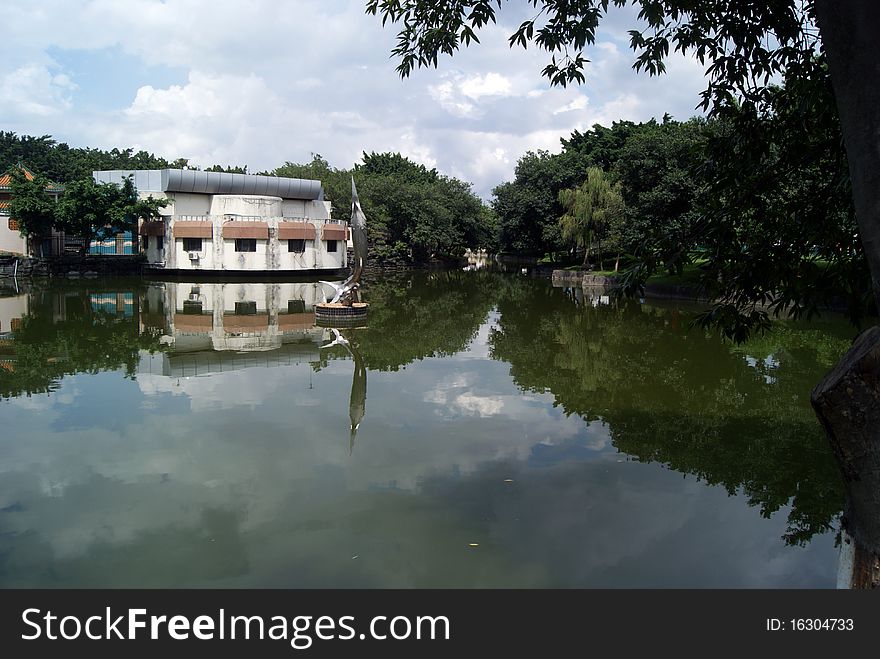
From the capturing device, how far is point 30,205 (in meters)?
35.2

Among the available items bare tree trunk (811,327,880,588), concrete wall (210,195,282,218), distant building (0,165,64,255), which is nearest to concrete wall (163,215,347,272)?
concrete wall (210,195,282,218)

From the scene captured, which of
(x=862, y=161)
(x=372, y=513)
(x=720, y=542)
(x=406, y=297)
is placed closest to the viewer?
(x=862, y=161)

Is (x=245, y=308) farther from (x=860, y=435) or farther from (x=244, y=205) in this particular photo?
(x=860, y=435)

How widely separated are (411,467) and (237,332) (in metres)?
12.5

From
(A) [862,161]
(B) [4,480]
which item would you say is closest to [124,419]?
(B) [4,480]

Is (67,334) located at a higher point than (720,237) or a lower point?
lower

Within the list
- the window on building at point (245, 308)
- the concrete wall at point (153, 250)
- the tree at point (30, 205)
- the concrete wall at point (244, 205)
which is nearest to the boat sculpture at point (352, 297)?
the window on building at point (245, 308)

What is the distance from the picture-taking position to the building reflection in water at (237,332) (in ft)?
44.7

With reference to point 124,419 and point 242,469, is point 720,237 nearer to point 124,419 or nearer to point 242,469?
point 242,469

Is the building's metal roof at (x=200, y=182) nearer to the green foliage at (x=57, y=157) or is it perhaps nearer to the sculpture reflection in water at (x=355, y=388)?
the green foliage at (x=57, y=157)

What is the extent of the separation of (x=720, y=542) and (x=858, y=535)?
2.91m

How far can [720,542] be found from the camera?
5.85m

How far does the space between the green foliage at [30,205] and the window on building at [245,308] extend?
16.2m

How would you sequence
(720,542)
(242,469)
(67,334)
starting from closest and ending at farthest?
1. (720,542)
2. (242,469)
3. (67,334)
